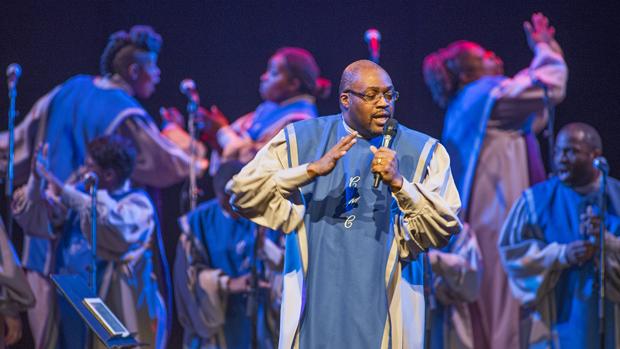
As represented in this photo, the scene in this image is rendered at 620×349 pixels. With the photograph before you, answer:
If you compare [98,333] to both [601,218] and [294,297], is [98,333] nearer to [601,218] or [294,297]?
[294,297]

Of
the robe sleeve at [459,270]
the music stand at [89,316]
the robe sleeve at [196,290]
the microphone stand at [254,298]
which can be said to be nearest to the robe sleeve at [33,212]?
the robe sleeve at [196,290]

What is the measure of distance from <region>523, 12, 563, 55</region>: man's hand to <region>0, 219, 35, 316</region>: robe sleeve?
4.58 m

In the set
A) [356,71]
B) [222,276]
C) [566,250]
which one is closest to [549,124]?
[566,250]

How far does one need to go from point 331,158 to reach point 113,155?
4.12 m

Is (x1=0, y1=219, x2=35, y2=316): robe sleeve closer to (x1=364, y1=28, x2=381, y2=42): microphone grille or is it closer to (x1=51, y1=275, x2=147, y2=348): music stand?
(x1=51, y1=275, x2=147, y2=348): music stand

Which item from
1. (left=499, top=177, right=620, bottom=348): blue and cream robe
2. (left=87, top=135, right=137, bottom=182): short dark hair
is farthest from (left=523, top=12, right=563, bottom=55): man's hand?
(left=87, top=135, right=137, bottom=182): short dark hair

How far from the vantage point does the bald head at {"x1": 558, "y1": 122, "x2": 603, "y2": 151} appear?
6.99 m

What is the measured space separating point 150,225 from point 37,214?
922 millimetres

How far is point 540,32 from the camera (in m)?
7.50

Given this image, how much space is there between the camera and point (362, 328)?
354 cm

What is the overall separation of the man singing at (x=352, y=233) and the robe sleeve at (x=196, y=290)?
11.3ft

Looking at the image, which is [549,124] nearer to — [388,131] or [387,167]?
[388,131]

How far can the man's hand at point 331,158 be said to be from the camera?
3.36 meters

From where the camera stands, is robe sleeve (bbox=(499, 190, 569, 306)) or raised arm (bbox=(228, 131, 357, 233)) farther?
robe sleeve (bbox=(499, 190, 569, 306))
